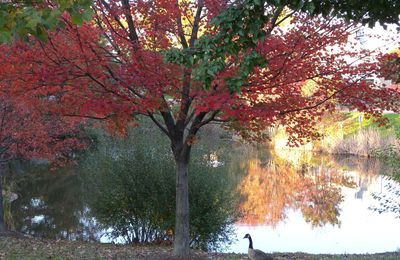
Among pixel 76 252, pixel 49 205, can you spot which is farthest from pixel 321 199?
pixel 76 252

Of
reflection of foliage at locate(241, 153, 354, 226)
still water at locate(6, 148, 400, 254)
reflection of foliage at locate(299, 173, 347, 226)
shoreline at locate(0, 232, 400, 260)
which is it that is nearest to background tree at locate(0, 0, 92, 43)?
shoreline at locate(0, 232, 400, 260)

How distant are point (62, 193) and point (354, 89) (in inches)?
651

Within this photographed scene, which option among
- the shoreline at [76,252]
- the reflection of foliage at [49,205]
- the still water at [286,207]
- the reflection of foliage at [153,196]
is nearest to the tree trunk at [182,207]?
the shoreline at [76,252]

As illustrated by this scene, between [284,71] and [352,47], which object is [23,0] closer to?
[284,71]

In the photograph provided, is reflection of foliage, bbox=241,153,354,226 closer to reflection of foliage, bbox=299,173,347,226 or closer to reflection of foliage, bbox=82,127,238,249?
reflection of foliage, bbox=299,173,347,226

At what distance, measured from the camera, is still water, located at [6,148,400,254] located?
14883 mm

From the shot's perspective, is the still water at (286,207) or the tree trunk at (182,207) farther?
the still water at (286,207)

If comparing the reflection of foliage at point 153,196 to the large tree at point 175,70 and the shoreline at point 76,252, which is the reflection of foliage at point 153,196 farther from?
the large tree at point 175,70

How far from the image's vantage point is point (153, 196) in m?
12.6

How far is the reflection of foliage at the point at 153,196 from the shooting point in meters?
12.7

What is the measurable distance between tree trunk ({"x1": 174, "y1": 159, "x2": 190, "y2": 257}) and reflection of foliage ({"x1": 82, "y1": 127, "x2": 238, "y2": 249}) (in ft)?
12.3

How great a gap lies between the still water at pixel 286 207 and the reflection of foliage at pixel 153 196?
0.92 metres

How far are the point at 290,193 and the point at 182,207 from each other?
14.0m

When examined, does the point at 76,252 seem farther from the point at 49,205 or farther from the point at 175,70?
the point at 49,205
